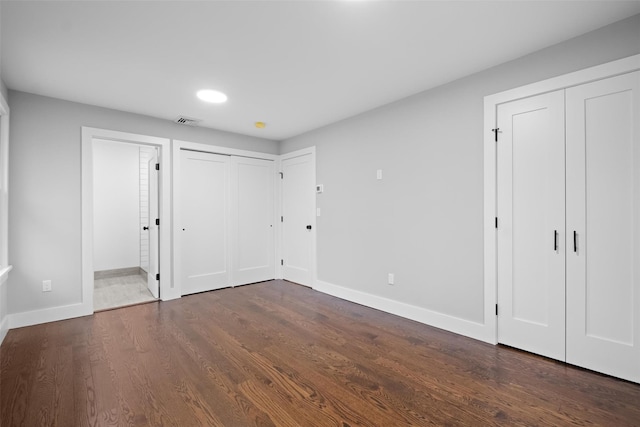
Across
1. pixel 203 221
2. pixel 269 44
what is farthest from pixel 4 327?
pixel 269 44

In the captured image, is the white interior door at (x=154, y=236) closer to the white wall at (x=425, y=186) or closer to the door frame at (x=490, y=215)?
the white wall at (x=425, y=186)

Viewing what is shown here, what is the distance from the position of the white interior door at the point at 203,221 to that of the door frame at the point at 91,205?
167 millimetres

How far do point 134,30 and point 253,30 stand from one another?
0.85 metres

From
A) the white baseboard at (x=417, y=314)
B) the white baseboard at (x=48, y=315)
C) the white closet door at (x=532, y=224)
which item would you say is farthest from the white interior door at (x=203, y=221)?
the white closet door at (x=532, y=224)

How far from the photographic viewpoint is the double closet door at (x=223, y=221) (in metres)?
4.22

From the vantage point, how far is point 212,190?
14.7 ft

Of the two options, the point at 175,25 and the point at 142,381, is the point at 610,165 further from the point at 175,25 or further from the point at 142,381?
the point at 142,381

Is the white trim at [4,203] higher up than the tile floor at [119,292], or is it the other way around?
the white trim at [4,203]

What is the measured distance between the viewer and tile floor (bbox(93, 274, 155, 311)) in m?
3.88

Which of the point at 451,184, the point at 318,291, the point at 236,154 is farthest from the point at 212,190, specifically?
the point at 451,184

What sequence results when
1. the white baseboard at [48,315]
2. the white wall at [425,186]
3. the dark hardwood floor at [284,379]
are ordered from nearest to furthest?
the dark hardwood floor at [284,379] → the white wall at [425,186] → the white baseboard at [48,315]

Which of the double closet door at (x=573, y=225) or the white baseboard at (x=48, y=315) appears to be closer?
the double closet door at (x=573, y=225)

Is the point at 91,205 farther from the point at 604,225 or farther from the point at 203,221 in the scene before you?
the point at 604,225

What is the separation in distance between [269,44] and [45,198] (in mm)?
2979
